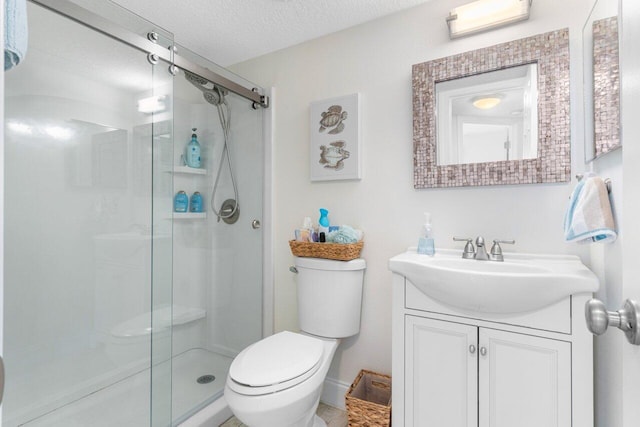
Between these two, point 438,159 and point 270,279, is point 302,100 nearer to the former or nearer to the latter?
point 438,159

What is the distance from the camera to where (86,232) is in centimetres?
137

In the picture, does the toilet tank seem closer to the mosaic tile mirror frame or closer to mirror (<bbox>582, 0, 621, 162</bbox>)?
the mosaic tile mirror frame

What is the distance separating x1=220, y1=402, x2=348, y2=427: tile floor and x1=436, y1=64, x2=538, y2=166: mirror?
4.65ft

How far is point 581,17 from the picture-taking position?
131 cm

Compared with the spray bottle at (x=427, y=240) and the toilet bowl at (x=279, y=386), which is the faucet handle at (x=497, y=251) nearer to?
the spray bottle at (x=427, y=240)

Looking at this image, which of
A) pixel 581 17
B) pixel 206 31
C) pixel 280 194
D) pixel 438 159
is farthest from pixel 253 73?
pixel 581 17

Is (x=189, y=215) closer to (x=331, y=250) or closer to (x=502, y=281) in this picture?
(x=331, y=250)

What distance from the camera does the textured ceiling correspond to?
1646 millimetres

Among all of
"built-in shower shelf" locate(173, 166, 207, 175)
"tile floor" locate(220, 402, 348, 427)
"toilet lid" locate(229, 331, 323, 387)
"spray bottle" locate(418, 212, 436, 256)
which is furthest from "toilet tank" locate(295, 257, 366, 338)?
"built-in shower shelf" locate(173, 166, 207, 175)

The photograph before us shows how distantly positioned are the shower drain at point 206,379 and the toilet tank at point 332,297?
25.8 inches

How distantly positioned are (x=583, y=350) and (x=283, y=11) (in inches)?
77.1

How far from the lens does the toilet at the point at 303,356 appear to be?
1180mm

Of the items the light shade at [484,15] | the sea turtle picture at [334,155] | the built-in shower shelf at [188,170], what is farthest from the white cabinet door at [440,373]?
the built-in shower shelf at [188,170]

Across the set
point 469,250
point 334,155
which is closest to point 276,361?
point 469,250
